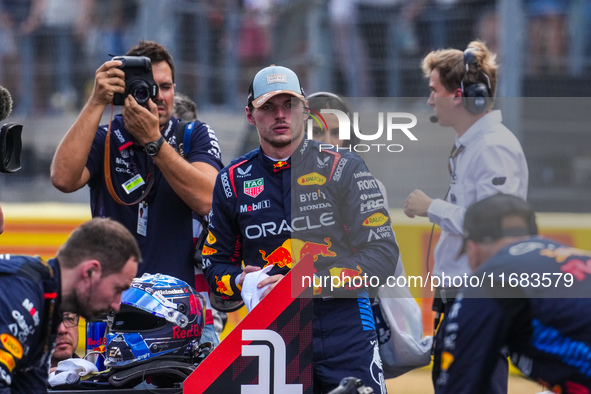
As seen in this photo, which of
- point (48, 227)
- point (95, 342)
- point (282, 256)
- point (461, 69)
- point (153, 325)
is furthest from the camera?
point (48, 227)

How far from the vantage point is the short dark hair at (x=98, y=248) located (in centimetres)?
299

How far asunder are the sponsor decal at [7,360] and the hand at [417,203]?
1.57 metres

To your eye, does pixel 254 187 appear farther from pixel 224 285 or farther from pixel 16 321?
pixel 16 321

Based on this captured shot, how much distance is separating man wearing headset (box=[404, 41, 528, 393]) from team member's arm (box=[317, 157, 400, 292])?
0.13 meters

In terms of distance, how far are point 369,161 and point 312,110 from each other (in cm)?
38

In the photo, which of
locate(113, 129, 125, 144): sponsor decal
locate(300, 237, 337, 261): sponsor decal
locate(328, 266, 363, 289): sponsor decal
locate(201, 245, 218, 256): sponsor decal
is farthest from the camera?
locate(113, 129, 125, 144): sponsor decal

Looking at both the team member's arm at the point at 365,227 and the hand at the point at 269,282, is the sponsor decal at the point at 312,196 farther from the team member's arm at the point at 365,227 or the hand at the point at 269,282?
the hand at the point at 269,282

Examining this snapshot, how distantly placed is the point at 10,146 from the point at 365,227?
1761 mm

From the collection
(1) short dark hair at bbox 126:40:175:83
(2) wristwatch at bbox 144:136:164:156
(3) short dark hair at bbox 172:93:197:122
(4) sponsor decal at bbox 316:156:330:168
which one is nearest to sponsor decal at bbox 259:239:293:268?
(4) sponsor decal at bbox 316:156:330:168

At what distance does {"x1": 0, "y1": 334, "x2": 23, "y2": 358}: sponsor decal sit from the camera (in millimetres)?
2775

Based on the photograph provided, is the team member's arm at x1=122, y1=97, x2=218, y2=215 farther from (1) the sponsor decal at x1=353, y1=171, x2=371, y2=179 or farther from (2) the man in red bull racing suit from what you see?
(1) the sponsor decal at x1=353, y1=171, x2=371, y2=179

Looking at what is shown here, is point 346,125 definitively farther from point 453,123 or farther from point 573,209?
point 573,209

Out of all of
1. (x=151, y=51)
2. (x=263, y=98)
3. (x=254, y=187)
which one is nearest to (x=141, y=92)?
(x=151, y=51)

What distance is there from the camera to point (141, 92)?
4148 millimetres
